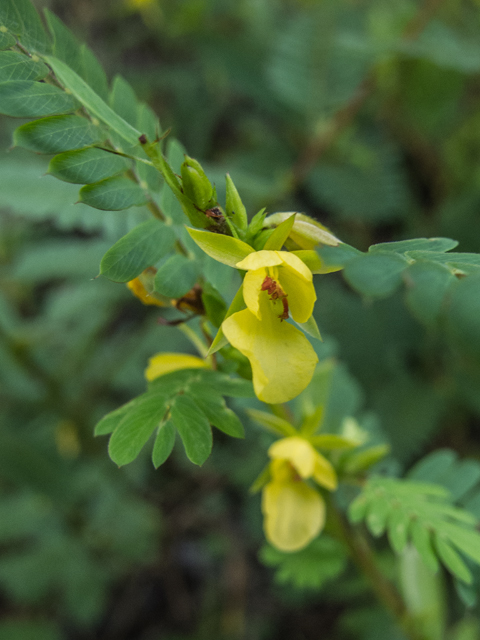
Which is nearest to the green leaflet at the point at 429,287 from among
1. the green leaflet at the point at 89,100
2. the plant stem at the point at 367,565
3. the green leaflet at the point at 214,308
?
the green leaflet at the point at 214,308

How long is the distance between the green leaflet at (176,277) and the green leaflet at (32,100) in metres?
0.22

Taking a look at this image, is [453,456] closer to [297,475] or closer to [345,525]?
[345,525]

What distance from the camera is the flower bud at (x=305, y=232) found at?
60cm

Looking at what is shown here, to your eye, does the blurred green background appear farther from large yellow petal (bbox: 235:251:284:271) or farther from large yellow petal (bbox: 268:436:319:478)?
large yellow petal (bbox: 235:251:284:271)

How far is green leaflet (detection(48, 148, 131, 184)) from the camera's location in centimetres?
56

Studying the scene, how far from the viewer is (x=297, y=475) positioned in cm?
91

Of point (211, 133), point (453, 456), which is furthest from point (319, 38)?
point (453, 456)

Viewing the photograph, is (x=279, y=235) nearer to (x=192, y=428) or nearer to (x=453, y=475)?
(x=192, y=428)

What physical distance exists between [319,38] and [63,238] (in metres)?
1.71

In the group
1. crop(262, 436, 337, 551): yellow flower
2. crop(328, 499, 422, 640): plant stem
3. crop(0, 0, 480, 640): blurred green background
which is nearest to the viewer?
crop(262, 436, 337, 551): yellow flower

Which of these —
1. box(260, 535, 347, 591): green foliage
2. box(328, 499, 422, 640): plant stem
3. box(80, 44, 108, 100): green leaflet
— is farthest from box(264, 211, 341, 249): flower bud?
box(260, 535, 347, 591): green foliage

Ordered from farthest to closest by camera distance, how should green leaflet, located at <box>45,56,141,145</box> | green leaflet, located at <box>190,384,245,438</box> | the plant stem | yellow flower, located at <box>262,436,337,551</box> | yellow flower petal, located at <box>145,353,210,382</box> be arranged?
1. the plant stem
2. yellow flower, located at <box>262,436,337,551</box>
3. yellow flower petal, located at <box>145,353,210,382</box>
4. green leaflet, located at <box>190,384,245,438</box>
5. green leaflet, located at <box>45,56,141,145</box>

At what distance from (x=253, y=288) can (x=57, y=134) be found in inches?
10.8

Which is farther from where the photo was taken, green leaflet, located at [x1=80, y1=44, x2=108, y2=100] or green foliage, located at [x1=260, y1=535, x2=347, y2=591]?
green foliage, located at [x1=260, y1=535, x2=347, y2=591]
